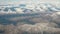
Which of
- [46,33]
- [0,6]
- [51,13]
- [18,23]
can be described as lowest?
[46,33]

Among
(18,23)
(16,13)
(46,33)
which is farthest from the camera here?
(16,13)

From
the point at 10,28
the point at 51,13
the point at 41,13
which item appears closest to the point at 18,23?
the point at 10,28

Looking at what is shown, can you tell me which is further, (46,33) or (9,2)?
(9,2)

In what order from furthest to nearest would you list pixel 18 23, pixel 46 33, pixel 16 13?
1. pixel 16 13
2. pixel 18 23
3. pixel 46 33

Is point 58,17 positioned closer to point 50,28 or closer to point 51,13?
point 51,13

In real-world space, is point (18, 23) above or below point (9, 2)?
below

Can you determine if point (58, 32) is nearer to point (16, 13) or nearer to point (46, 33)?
point (46, 33)
